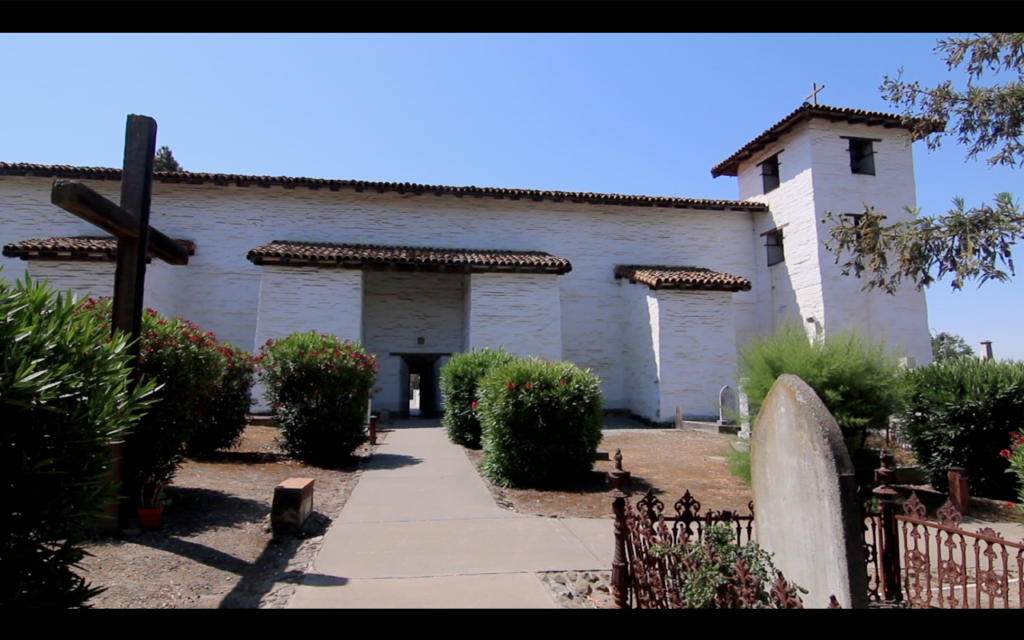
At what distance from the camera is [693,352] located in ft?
58.5

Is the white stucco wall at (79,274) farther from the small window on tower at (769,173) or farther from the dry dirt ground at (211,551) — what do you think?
the small window on tower at (769,173)

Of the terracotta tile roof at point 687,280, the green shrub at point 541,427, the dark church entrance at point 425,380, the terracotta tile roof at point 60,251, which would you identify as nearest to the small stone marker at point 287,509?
the green shrub at point 541,427

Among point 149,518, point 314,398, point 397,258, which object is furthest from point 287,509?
point 397,258

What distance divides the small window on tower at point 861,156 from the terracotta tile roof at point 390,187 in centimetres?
324

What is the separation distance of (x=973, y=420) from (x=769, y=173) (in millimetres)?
15969

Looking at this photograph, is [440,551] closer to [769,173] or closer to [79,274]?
[79,274]

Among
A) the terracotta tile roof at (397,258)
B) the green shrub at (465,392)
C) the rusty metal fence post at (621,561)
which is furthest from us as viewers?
the terracotta tile roof at (397,258)

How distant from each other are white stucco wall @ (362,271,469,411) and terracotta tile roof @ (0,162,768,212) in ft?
10.3

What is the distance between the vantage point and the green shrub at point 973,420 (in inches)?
323

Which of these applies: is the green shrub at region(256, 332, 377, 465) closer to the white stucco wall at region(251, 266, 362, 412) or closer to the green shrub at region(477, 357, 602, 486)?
the green shrub at region(477, 357, 602, 486)

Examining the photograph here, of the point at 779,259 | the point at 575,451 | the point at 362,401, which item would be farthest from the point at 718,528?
the point at 779,259

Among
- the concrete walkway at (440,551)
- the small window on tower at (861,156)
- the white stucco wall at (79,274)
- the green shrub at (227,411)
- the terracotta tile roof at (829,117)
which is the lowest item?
the concrete walkway at (440,551)

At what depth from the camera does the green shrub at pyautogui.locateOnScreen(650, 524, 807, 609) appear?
2902 mm
